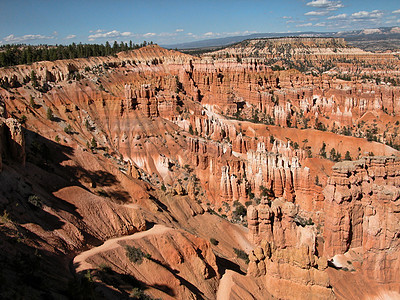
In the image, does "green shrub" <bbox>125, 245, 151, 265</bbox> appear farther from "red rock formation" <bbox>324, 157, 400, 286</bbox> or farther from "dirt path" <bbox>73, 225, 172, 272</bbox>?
"red rock formation" <bbox>324, 157, 400, 286</bbox>

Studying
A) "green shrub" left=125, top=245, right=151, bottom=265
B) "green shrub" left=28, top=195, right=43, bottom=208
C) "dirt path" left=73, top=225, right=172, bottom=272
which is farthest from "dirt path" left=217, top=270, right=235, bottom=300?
"green shrub" left=28, top=195, right=43, bottom=208

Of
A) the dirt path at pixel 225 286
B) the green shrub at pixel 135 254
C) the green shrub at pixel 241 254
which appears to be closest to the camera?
the green shrub at pixel 135 254

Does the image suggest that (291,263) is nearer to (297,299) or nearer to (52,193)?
(297,299)

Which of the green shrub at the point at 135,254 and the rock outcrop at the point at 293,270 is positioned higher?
the green shrub at the point at 135,254

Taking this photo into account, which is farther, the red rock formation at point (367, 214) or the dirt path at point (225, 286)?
the red rock formation at point (367, 214)

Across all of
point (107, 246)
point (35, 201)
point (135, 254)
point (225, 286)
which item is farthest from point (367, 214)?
point (35, 201)

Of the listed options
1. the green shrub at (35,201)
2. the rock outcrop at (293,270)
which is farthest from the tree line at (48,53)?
the rock outcrop at (293,270)

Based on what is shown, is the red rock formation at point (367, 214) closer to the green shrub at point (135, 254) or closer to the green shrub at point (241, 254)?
the green shrub at point (241, 254)
